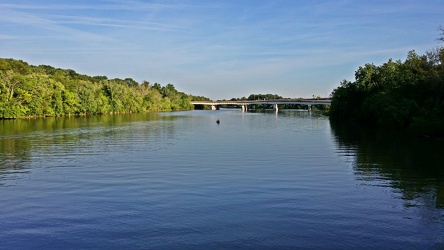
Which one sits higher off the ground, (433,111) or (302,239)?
(433,111)

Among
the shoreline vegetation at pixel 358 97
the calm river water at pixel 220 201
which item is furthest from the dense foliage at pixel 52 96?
the calm river water at pixel 220 201

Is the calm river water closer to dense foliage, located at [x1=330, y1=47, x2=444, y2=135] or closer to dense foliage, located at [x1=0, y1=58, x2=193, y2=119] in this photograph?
dense foliage, located at [x1=330, y1=47, x2=444, y2=135]

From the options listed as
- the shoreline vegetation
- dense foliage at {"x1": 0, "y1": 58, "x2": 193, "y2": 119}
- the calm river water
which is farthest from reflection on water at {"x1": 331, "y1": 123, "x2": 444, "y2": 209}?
dense foliage at {"x1": 0, "y1": 58, "x2": 193, "y2": 119}

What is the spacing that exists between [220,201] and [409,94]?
53446 mm

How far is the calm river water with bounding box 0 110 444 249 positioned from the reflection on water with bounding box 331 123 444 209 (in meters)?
0.09

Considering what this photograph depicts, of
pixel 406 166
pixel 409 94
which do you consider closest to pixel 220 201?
pixel 406 166

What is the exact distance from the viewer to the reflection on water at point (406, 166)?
773 inches

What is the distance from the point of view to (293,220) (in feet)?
50.2

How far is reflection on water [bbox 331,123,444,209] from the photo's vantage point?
19641mm

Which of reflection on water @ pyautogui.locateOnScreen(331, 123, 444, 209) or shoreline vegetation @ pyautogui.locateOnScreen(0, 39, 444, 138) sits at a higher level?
shoreline vegetation @ pyautogui.locateOnScreen(0, 39, 444, 138)

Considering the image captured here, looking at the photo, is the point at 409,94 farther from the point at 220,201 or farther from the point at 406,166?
the point at 220,201

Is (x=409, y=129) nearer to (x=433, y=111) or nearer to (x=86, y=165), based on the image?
(x=433, y=111)

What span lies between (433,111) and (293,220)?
146 ft

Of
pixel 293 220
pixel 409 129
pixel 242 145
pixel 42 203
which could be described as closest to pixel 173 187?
pixel 42 203
